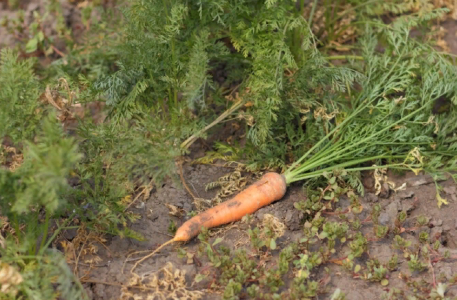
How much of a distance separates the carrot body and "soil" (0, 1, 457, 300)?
0.20 ft

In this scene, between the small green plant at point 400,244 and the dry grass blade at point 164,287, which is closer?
the dry grass blade at point 164,287

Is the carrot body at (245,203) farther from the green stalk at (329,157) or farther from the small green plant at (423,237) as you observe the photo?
the small green plant at (423,237)

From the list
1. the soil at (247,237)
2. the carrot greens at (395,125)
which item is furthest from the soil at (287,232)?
the carrot greens at (395,125)

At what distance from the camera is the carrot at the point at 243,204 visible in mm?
2815

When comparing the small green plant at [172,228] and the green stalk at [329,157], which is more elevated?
the green stalk at [329,157]

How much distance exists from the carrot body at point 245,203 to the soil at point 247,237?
6cm

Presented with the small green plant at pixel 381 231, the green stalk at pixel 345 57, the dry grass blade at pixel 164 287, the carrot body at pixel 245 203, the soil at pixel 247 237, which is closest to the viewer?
the dry grass blade at pixel 164 287

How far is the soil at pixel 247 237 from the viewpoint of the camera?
8.58ft

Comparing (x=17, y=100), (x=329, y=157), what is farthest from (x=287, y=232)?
(x=17, y=100)

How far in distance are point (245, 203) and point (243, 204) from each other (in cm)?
1

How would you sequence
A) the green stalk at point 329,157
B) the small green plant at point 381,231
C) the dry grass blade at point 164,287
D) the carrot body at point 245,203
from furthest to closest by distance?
the green stalk at point 329,157 < the carrot body at point 245,203 < the small green plant at point 381,231 < the dry grass blade at point 164,287

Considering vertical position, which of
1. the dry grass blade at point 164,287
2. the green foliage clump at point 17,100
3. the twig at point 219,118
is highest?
the green foliage clump at point 17,100

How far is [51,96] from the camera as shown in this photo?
9.44ft

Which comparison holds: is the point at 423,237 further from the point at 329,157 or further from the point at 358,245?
the point at 329,157
